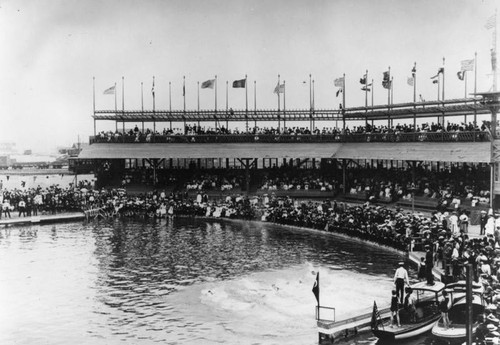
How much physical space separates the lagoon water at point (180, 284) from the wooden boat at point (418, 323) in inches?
71.6

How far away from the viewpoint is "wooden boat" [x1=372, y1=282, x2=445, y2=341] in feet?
61.4

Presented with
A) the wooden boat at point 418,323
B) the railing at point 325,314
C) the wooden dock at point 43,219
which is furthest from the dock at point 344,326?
the wooden dock at point 43,219

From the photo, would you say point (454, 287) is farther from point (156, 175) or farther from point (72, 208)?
point (156, 175)

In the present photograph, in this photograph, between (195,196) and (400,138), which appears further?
(195,196)

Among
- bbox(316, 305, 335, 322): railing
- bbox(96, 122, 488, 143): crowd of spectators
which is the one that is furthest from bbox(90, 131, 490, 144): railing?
bbox(316, 305, 335, 322): railing

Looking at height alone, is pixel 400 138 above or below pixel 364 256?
above

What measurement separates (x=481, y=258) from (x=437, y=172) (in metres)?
25.1

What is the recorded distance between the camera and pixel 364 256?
108 ft

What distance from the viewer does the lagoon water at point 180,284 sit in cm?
2094

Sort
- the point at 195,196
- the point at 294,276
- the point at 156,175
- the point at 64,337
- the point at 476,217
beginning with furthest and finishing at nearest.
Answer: the point at 156,175 → the point at 195,196 → the point at 476,217 → the point at 294,276 → the point at 64,337

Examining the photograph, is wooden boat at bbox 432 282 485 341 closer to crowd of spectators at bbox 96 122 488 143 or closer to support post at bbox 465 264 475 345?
support post at bbox 465 264 475 345

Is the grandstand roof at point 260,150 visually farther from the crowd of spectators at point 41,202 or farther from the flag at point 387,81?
the crowd of spectators at point 41,202

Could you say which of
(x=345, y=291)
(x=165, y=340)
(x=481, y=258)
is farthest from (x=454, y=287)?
(x=165, y=340)

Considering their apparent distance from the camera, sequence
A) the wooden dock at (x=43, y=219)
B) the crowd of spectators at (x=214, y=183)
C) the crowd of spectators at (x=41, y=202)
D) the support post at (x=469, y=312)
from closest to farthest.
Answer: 1. the support post at (x=469, y=312)
2. the wooden dock at (x=43, y=219)
3. the crowd of spectators at (x=41, y=202)
4. the crowd of spectators at (x=214, y=183)
